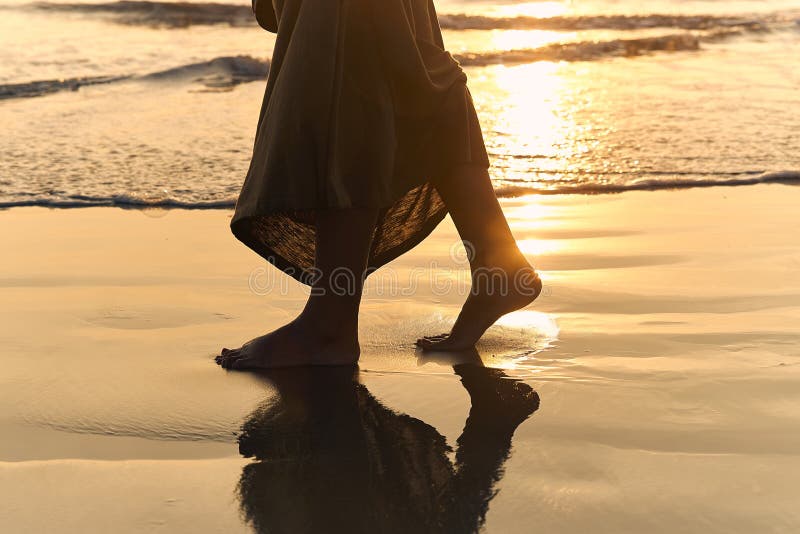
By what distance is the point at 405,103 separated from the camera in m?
2.67

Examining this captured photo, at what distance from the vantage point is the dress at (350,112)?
101 inches

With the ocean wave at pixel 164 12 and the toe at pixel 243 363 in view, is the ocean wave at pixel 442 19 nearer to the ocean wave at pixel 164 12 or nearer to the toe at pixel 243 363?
the ocean wave at pixel 164 12

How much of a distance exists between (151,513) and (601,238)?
2.76 metres

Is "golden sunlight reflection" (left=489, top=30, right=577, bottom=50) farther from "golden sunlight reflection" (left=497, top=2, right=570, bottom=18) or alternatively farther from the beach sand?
the beach sand

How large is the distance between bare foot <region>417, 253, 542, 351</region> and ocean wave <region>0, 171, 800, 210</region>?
2.33 meters

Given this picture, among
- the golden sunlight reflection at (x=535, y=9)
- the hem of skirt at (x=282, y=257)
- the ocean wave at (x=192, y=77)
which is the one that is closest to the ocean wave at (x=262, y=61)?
the ocean wave at (x=192, y=77)

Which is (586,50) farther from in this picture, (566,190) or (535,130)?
(566,190)

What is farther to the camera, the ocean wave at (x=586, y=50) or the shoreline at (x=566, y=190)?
the ocean wave at (x=586, y=50)

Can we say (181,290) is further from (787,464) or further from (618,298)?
(787,464)

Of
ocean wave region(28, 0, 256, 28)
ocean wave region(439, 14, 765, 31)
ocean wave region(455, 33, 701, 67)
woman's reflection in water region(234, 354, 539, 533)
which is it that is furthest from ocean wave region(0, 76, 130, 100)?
ocean wave region(439, 14, 765, 31)

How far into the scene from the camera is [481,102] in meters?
8.02

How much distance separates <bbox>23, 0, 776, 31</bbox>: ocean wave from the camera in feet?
47.8

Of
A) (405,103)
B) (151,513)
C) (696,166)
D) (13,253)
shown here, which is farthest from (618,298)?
(696,166)

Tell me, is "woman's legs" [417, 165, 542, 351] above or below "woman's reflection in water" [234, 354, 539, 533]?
above
